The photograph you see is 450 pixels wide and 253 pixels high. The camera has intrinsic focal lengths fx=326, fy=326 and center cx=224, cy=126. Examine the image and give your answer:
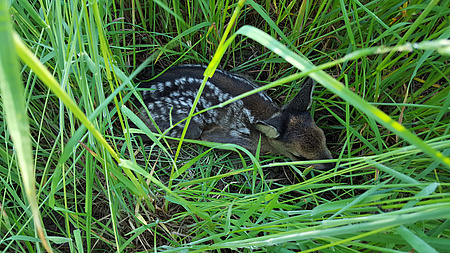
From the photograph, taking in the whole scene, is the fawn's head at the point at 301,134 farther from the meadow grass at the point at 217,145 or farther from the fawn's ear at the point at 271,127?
the meadow grass at the point at 217,145

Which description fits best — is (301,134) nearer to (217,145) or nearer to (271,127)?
(271,127)

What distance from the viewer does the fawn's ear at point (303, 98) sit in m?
2.38

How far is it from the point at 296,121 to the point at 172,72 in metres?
1.06

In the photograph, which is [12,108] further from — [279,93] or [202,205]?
[279,93]

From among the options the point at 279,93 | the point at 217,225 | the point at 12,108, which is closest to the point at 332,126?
the point at 279,93

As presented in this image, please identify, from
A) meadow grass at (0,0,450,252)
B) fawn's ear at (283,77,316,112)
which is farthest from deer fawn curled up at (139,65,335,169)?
meadow grass at (0,0,450,252)

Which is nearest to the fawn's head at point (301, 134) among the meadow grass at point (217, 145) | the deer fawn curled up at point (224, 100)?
the deer fawn curled up at point (224, 100)

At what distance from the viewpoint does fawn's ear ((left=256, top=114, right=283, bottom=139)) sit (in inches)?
93.6

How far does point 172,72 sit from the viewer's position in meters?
2.61

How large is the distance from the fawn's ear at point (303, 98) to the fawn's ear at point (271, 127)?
16 centimetres

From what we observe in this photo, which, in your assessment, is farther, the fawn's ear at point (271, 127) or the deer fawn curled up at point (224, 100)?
the deer fawn curled up at point (224, 100)

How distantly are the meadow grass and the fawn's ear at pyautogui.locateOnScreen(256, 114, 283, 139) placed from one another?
11.0 inches

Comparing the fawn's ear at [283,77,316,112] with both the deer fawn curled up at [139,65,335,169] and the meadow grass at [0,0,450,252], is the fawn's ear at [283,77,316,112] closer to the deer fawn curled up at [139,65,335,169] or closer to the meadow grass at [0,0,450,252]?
the deer fawn curled up at [139,65,335,169]

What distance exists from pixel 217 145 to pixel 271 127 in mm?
842
